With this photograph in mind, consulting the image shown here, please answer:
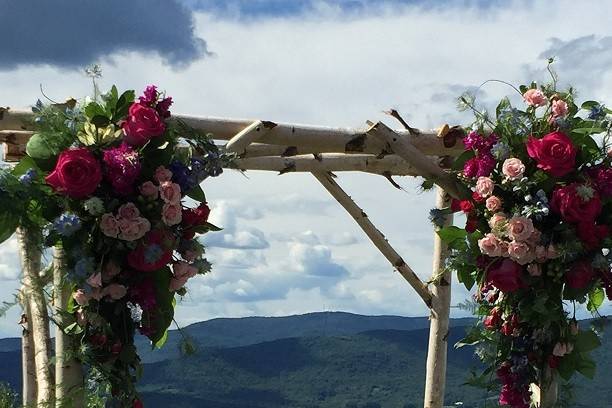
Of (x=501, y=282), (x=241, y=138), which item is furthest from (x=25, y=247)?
(x=501, y=282)

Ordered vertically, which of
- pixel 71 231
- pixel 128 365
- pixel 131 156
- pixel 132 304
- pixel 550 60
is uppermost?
pixel 550 60

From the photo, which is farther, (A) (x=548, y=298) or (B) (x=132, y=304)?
(A) (x=548, y=298)

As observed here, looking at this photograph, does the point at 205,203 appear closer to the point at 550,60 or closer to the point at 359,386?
the point at 550,60

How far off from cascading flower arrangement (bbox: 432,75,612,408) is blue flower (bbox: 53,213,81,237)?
5.61ft

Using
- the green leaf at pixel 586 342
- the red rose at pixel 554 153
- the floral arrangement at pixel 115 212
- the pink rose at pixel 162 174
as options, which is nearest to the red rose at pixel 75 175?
the floral arrangement at pixel 115 212

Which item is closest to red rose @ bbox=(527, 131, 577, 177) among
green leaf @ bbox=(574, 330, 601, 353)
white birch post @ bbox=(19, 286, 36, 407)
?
green leaf @ bbox=(574, 330, 601, 353)

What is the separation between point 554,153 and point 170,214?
1.71 m

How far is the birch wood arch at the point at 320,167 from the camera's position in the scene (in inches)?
155

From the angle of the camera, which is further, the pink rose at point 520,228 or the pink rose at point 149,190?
the pink rose at point 520,228

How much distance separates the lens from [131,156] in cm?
370

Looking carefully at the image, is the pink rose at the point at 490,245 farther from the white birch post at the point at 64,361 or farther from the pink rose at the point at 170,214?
the white birch post at the point at 64,361

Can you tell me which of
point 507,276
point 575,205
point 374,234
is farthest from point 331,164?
point 575,205

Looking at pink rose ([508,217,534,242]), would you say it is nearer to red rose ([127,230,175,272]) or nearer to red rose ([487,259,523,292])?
red rose ([487,259,523,292])

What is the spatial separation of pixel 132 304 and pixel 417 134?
178 cm
